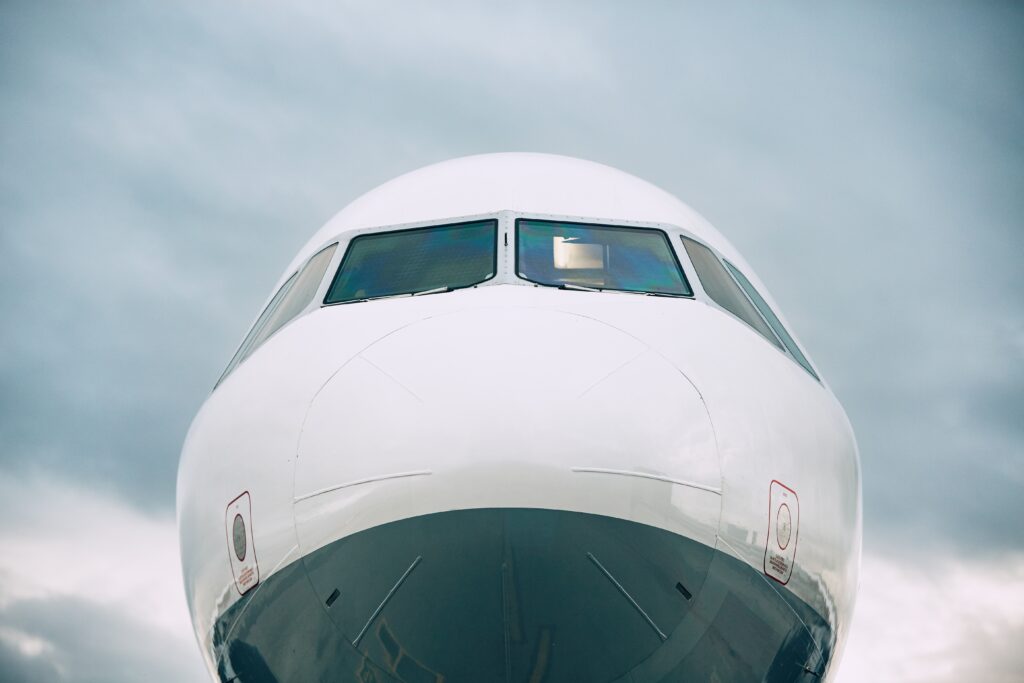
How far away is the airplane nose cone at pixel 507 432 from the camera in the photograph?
4.23 meters

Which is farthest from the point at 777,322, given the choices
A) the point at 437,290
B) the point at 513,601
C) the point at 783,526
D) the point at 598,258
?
the point at 513,601

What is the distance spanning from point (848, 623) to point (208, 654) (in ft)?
13.0

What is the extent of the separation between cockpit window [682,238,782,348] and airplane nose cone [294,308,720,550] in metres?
1.63

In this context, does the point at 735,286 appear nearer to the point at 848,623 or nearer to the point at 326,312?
the point at 848,623

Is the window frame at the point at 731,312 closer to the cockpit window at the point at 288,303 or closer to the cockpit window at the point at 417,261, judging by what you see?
the cockpit window at the point at 417,261

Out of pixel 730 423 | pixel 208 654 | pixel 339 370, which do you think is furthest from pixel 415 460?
pixel 208 654

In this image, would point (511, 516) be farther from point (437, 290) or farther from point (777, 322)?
point (777, 322)

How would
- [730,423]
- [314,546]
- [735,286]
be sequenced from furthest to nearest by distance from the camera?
[735,286]
[730,423]
[314,546]

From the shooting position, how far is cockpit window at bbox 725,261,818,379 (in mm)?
7048

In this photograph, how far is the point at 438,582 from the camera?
4.21 m

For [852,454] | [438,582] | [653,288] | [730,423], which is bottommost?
[438,582]

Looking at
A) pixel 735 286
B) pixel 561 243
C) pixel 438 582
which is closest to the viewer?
pixel 438 582

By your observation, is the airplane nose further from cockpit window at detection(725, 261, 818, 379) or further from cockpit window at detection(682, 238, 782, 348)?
cockpit window at detection(725, 261, 818, 379)

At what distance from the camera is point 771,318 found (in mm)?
7195
